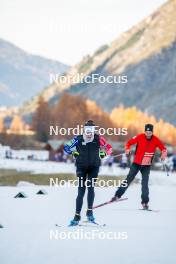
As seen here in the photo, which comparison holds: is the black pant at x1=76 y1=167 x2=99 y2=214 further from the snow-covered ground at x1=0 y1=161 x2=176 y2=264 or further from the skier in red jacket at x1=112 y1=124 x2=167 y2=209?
the skier in red jacket at x1=112 y1=124 x2=167 y2=209

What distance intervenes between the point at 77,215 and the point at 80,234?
4.89 feet

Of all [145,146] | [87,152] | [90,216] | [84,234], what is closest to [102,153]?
[87,152]

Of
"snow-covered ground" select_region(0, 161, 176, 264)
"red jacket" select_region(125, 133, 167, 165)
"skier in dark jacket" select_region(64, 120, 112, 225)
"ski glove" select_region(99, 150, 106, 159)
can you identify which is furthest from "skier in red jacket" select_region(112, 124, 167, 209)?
"skier in dark jacket" select_region(64, 120, 112, 225)

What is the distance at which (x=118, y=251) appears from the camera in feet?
35.2

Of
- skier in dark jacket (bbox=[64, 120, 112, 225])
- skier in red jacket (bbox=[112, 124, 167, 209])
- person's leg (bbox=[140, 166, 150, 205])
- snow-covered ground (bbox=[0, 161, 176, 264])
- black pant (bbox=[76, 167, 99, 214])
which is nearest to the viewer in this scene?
snow-covered ground (bbox=[0, 161, 176, 264])

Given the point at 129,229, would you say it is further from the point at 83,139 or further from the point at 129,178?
the point at 129,178

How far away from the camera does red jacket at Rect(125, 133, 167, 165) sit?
16812 millimetres

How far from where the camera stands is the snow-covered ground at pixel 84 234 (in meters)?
10.1

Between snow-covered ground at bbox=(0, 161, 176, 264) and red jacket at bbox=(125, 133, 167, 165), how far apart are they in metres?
1.10

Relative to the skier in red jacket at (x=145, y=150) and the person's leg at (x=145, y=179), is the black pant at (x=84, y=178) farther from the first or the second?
the person's leg at (x=145, y=179)

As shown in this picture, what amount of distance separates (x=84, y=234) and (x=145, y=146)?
4.62m

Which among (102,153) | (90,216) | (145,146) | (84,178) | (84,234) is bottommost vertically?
(84,234)

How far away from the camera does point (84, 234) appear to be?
12641 millimetres

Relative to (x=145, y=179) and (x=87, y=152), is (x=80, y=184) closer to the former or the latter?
(x=87, y=152)
